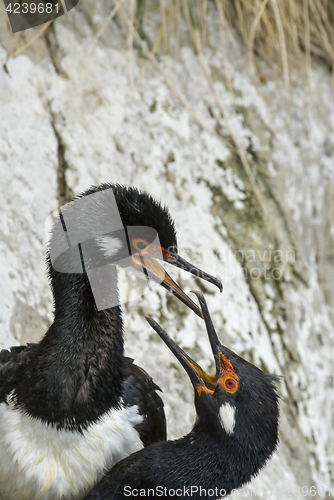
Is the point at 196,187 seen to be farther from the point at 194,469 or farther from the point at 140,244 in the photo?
the point at 194,469

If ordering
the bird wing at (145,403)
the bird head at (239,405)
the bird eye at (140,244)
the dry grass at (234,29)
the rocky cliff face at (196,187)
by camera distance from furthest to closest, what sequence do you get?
the dry grass at (234,29) < the rocky cliff face at (196,187) < the bird wing at (145,403) < the bird eye at (140,244) < the bird head at (239,405)

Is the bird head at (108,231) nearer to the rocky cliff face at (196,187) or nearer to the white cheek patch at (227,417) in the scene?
the white cheek patch at (227,417)

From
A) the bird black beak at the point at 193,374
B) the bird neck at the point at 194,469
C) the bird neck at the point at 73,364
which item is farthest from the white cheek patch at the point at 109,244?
the bird neck at the point at 194,469

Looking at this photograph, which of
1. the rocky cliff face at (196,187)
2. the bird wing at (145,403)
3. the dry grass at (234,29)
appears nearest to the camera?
the bird wing at (145,403)

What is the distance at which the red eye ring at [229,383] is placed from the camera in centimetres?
186

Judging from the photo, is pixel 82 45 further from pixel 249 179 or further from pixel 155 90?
pixel 249 179

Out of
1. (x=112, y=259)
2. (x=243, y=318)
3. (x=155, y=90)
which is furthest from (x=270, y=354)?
(x=155, y=90)

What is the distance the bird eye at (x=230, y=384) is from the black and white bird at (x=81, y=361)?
330 millimetres

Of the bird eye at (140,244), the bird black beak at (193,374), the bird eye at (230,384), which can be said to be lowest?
the bird eye at (230,384)

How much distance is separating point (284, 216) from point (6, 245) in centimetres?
213

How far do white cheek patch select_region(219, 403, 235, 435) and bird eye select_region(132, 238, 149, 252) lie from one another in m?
0.65

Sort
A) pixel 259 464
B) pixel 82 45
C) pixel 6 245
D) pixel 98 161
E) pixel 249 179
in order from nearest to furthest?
pixel 259 464, pixel 6 245, pixel 98 161, pixel 82 45, pixel 249 179

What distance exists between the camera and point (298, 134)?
13.6 ft

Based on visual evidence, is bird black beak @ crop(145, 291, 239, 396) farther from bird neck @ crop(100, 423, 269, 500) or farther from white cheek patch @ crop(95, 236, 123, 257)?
white cheek patch @ crop(95, 236, 123, 257)
